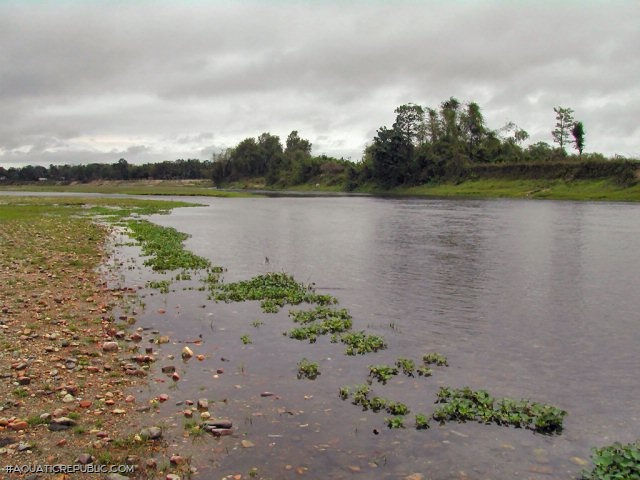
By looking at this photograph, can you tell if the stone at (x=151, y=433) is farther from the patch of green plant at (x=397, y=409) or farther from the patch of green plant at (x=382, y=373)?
the patch of green plant at (x=382, y=373)

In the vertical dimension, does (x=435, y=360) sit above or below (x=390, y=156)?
below

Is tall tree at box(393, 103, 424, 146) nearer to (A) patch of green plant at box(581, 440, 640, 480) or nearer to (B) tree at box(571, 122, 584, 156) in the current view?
(B) tree at box(571, 122, 584, 156)

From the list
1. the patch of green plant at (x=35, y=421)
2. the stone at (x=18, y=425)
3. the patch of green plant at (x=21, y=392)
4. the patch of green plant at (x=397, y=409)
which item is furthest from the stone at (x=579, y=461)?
the patch of green plant at (x=21, y=392)

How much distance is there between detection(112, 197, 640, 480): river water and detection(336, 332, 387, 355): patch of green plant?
33 centimetres

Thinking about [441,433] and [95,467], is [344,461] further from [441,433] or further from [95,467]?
[95,467]

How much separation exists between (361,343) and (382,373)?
2309mm

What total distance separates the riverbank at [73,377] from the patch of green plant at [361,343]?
5.28m

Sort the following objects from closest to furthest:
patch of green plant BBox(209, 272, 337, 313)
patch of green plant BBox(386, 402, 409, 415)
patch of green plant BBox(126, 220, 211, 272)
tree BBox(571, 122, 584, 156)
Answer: patch of green plant BBox(386, 402, 409, 415) < patch of green plant BBox(209, 272, 337, 313) < patch of green plant BBox(126, 220, 211, 272) < tree BBox(571, 122, 584, 156)

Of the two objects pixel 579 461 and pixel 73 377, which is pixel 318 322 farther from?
pixel 579 461

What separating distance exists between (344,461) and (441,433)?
2.10 m

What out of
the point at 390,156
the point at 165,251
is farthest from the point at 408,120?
the point at 165,251

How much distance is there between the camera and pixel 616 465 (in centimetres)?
809

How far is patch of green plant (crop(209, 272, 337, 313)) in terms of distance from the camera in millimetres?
19953

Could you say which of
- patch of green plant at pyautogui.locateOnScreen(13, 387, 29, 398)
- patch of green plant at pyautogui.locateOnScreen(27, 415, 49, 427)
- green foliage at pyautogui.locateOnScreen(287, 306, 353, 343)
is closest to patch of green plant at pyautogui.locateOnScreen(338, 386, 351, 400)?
green foliage at pyautogui.locateOnScreen(287, 306, 353, 343)
